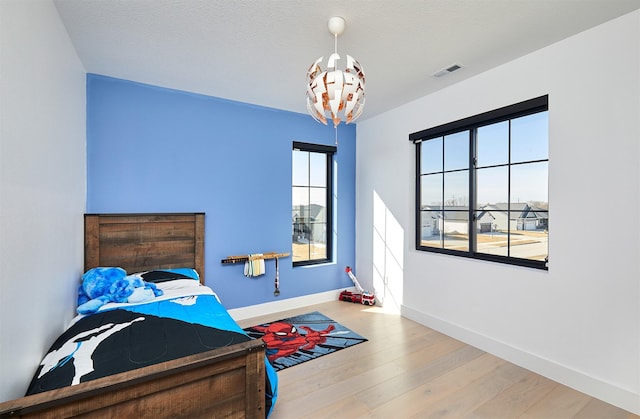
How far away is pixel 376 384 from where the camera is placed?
2.22 meters

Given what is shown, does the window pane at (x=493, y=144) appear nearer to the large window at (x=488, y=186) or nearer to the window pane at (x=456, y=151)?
the large window at (x=488, y=186)

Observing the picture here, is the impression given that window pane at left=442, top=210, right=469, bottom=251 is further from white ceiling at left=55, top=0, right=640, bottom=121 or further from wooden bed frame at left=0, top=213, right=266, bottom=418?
wooden bed frame at left=0, top=213, right=266, bottom=418

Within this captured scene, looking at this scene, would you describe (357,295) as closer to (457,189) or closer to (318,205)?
(318,205)

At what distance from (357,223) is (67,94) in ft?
11.2

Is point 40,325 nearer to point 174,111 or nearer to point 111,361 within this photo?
point 111,361

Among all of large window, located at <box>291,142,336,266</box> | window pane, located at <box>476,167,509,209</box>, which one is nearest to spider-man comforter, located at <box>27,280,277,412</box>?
large window, located at <box>291,142,336,266</box>

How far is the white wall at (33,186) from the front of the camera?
124cm

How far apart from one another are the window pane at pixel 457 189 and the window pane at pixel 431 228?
0.20 m

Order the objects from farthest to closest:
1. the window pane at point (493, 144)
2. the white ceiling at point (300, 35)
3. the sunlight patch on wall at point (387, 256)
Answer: the sunlight patch on wall at point (387, 256)
the window pane at point (493, 144)
the white ceiling at point (300, 35)

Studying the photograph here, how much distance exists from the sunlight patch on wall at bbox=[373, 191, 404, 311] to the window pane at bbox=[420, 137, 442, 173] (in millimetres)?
713

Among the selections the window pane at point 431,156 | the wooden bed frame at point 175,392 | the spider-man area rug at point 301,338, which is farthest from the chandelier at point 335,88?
the spider-man area rug at point 301,338

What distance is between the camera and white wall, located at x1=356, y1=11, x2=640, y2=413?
195 centimetres

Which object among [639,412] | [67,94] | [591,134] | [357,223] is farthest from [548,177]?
[67,94]

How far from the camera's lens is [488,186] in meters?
2.89
